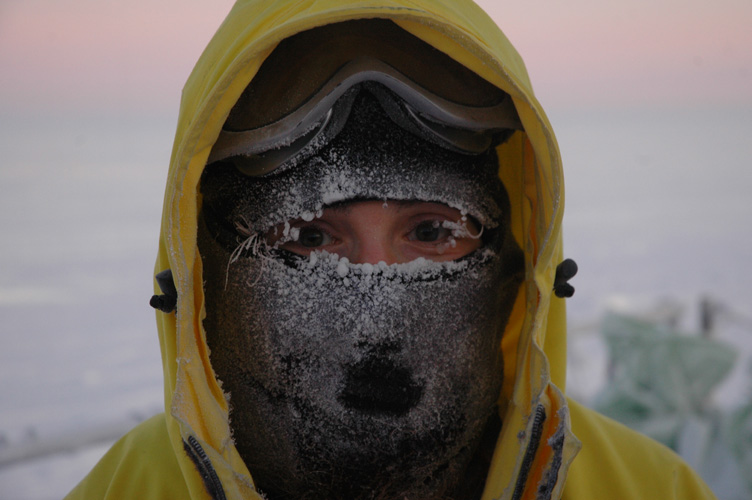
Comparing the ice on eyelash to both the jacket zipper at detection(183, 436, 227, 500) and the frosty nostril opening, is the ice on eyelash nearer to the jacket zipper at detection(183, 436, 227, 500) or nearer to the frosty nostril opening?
the frosty nostril opening

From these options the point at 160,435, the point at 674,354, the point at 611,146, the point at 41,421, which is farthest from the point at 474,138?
the point at 611,146

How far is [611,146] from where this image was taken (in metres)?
10.9

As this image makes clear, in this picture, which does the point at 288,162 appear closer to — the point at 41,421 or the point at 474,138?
the point at 474,138

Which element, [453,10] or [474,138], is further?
[474,138]

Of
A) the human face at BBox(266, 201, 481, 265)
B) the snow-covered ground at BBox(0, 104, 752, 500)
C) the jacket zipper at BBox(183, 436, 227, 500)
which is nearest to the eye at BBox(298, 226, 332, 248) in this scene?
the human face at BBox(266, 201, 481, 265)

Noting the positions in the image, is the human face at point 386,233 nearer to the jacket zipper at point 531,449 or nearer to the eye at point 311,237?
the eye at point 311,237

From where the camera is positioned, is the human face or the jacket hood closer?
the jacket hood

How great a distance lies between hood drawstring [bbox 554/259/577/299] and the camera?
1.41 metres

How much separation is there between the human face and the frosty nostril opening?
0.22 m

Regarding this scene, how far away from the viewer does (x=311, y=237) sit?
4.37ft

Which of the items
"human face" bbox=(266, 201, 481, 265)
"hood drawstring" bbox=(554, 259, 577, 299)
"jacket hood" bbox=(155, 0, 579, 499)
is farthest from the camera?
"hood drawstring" bbox=(554, 259, 577, 299)

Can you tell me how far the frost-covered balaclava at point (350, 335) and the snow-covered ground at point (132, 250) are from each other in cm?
217

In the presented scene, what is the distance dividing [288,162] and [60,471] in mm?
3065

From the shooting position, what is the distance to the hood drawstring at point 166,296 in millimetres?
1313
